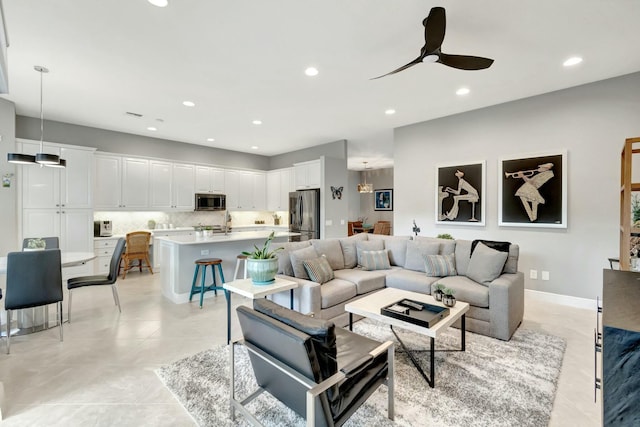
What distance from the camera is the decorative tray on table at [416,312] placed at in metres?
2.16

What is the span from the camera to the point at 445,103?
14.2 feet

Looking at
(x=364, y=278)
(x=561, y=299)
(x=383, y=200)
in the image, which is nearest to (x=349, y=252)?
(x=364, y=278)

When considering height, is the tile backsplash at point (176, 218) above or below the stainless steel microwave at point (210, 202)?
below

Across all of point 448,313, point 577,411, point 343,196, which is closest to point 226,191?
point 343,196

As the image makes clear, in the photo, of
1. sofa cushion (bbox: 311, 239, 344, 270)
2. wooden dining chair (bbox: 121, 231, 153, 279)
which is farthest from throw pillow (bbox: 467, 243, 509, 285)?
wooden dining chair (bbox: 121, 231, 153, 279)

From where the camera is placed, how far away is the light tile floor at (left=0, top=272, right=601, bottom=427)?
1896mm

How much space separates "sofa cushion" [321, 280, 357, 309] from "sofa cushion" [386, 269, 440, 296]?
61 centimetres

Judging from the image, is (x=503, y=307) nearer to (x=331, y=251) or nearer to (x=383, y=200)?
(x=331, y=251)

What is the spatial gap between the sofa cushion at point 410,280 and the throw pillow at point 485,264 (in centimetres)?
44

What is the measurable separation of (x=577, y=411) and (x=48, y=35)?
17.1 feet

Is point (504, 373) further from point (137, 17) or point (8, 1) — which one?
point (8, 1)

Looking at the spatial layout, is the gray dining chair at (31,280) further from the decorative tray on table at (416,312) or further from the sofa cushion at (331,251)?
the decorative tray on table at (416,312)

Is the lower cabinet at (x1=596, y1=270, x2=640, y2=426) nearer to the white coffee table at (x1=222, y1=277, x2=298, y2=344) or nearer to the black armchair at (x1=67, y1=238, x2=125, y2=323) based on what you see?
the white coffee table at (x1=222, y1=277, x2=298, y2=344)

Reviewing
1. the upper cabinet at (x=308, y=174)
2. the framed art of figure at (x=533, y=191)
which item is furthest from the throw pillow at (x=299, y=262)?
the upper cabinet at (x=308, y=174)
